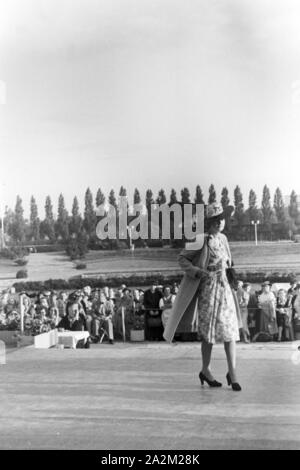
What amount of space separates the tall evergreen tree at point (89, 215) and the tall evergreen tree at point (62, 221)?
0.29 metres

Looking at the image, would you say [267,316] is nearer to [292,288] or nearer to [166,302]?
[292,288]

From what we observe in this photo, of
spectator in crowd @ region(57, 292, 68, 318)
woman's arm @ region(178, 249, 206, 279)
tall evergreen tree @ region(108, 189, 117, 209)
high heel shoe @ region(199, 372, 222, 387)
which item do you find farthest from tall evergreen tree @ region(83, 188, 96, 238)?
high heel shoe @ region(199, 372, 222, 387)

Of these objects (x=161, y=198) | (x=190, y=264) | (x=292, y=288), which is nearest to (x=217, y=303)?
(x=190, y=264)

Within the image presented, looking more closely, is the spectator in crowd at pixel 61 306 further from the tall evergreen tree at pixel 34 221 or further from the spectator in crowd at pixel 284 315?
the spectator in crowd at pixel 284 315

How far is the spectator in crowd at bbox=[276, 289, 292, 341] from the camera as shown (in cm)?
895

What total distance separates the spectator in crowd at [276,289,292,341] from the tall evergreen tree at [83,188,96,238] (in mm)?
2848

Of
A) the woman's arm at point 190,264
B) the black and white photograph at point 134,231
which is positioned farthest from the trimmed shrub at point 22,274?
the woman's arm at point 190,264

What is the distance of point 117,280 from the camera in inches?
437

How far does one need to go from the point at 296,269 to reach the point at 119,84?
147 inches

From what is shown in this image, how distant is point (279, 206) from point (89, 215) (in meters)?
2.74

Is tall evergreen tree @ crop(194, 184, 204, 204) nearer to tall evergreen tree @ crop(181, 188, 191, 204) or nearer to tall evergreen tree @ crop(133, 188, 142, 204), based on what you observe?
tall evergreen tree @ crop(181, 188, 191, 204)

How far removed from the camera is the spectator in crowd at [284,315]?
8.95 meters

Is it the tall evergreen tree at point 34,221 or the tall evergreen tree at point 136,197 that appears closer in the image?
the tall evergreen tree at point 136,197

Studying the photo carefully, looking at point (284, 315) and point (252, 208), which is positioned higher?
point (252, 208)
